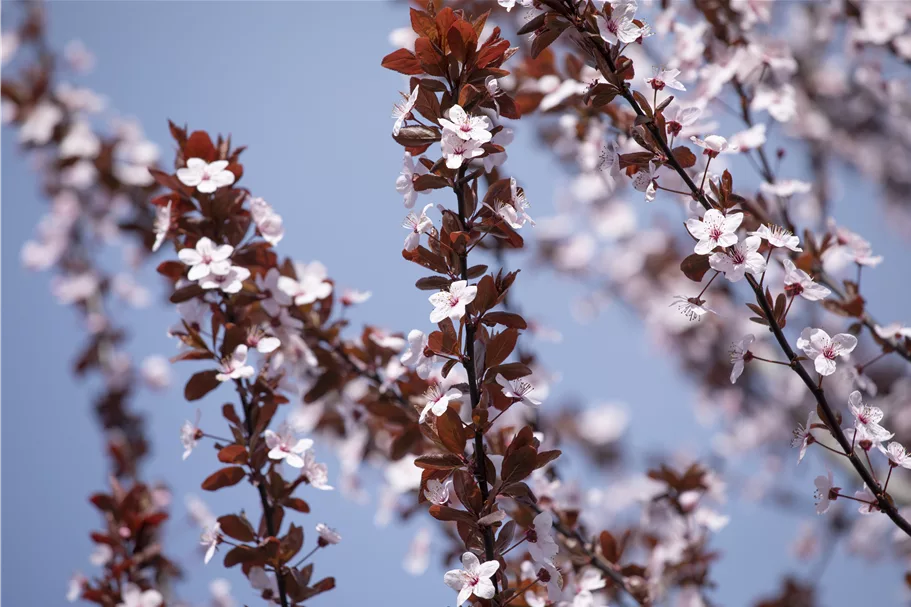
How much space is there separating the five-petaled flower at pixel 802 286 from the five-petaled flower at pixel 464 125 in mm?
576

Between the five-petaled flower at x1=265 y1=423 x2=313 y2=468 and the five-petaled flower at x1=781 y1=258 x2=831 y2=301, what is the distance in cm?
91

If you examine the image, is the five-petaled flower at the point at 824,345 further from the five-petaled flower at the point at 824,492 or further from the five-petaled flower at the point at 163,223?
the five-petaled flower at the point at 163,223

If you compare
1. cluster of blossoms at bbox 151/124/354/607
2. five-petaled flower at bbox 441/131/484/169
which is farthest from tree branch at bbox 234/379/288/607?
five-petaled flower at bbox 441/131/484/169

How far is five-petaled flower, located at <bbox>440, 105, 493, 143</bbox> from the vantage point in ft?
3.78

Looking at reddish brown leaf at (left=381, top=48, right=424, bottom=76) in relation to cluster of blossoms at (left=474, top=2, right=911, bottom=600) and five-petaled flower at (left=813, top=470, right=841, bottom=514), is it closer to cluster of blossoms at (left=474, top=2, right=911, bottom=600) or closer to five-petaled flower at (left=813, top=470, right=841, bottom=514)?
cluster of blossoms at (left=474, top=2, right=911, bottom=600)

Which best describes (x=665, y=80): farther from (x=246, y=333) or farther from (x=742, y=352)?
(x=246, y=333)

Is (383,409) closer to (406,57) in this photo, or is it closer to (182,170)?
(182,170)

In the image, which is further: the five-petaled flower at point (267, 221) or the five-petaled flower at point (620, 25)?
the five-petaled flower at point (267, 221)

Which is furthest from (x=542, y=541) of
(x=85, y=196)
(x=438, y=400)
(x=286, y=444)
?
(x=85, y=196)

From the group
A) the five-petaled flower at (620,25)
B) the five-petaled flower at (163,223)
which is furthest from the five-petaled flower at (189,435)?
the five-petaled flower at (620,25)

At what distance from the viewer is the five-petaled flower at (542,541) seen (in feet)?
3.83

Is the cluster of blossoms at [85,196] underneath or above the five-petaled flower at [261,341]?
above

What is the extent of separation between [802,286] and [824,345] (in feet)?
0.36

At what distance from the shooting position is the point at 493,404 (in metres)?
1.22
